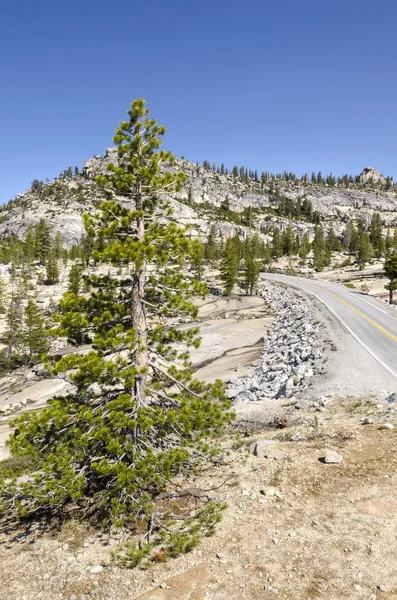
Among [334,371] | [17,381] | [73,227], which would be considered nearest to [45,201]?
[73,227]

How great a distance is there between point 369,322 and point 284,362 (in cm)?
1439

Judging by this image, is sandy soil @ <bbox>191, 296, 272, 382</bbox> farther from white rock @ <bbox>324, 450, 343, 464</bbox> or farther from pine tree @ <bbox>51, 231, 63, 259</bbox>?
pine tree @ <bbox>51, 231, 63, 259</bbox>

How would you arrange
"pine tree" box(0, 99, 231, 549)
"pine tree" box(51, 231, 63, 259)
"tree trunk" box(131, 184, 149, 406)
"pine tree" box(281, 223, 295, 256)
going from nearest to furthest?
1. "pine tree" box(0, 99, 231, 549)
2. "tree trunk" box(131, 184, 149, 406)
3. "pine tree" box(51, 231, 63, 259)
4. "pine tree" box(281, 223, 295, 256)

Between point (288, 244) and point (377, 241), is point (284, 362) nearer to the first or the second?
point (288, 244)

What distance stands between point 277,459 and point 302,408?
5004mm

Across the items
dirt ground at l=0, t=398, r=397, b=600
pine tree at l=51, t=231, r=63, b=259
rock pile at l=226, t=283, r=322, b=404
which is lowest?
rock pile at l=226, t=283, r=322, b=404

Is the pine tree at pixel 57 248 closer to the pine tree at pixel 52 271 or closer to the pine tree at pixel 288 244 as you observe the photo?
the pine tree at pixel 52 271

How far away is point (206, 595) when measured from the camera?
238 inches

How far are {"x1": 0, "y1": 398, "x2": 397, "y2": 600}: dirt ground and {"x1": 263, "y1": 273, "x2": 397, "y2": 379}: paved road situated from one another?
12595 mm

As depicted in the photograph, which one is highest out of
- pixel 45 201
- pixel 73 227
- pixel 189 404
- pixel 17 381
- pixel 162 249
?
pixel 45 201

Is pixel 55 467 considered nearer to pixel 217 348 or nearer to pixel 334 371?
pixel 334 371

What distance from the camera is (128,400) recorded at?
27.5 feet

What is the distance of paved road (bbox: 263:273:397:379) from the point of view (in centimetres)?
2390

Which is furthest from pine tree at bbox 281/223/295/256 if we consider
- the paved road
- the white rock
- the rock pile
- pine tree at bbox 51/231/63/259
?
the white rock
